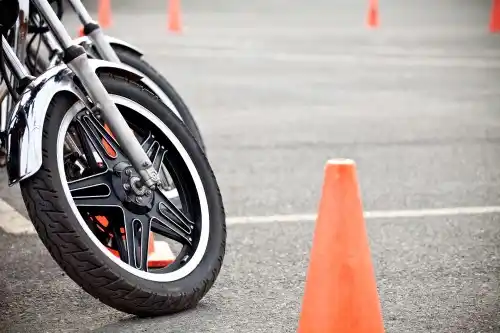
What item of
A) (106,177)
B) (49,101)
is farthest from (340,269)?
(49,101)

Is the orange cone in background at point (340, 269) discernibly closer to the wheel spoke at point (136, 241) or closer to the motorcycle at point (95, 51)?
the wheel spoke at point (136, 241)

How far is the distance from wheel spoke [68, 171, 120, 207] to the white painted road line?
70.6 inches

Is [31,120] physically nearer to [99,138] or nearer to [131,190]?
[99,138]

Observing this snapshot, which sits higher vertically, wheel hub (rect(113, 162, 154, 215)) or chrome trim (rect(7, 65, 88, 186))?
chrome trim (rect(7, 65, 88, 186))

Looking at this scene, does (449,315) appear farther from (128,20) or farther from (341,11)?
(341,11)

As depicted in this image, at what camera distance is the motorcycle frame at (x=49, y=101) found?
13.6 feet

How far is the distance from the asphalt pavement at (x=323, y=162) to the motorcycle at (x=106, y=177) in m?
0.19

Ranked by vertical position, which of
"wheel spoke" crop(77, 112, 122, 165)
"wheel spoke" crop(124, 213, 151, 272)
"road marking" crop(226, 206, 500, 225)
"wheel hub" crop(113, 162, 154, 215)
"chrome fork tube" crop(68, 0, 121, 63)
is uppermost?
"chrome fork tube" crop(68, 0, 121, 63)

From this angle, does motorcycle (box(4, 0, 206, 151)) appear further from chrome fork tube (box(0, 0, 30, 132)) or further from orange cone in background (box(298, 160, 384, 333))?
orange cone in background (box(298, 160, 384, 333))

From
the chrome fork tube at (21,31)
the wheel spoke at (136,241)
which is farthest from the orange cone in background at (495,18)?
the wheel spoke at (136,241)

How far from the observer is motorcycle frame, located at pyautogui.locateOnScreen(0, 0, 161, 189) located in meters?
4.15

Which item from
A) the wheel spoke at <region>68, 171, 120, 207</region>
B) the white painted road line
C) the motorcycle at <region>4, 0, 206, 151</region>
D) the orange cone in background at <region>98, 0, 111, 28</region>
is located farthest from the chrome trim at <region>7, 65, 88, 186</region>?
the orange cone in background at <region>98, 0, 111, 28</region>

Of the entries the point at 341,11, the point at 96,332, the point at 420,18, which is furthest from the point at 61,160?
the point at 341,11

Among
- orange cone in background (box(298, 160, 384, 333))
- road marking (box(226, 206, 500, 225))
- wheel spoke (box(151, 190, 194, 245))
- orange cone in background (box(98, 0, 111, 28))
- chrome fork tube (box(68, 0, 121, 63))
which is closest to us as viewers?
orange cone in background (box(298, 160, 384, 333))
